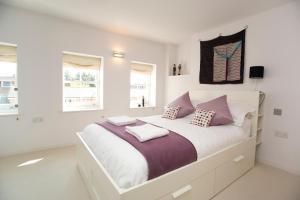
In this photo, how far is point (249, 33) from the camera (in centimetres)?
291

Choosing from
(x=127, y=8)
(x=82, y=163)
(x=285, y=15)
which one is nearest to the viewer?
(x=82, y=163)

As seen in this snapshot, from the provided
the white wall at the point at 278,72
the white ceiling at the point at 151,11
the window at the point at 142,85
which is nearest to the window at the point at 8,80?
the white ceiling at the point at 151,11

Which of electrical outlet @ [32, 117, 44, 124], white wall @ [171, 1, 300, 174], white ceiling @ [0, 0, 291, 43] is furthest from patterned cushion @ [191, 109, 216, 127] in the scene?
electrical outlet @ [32, 117, 44, 124]

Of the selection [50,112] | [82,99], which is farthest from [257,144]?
[50,112]

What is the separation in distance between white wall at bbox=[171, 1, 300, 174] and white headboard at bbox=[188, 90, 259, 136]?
8.5 inches

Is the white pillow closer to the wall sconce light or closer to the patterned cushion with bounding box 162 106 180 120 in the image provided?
the patterned cushion with bounding box 162 106 180 120

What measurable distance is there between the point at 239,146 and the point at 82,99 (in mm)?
3206

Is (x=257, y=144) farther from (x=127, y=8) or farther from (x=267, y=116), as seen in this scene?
(x=127, y=8)

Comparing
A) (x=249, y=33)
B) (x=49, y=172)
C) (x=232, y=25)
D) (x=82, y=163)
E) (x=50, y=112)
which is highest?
(x=232, y=25)

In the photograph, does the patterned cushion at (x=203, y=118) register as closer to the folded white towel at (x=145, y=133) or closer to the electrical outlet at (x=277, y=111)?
the folded white towel at (x=145, y=133)

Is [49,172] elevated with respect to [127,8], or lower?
lower

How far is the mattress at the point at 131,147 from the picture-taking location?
1.30 m

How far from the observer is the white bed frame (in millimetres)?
1306

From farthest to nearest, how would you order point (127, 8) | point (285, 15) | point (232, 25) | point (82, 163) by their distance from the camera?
point (232, 25)
point (127, 8)
point (285, 15)
point (82, 163)
